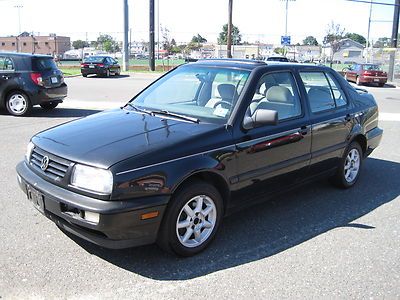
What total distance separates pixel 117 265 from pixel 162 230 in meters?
0.50

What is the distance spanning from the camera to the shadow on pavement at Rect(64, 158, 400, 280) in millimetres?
3693

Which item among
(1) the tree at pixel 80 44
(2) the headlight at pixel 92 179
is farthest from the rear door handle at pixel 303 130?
(1) the tree at pixel 80 44

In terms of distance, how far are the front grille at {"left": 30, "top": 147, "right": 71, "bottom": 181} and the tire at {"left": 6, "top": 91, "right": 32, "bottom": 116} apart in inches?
312

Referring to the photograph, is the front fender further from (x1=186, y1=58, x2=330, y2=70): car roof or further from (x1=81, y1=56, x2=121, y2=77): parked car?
(x1=81, y1=56, x2=121, y2=77): parked car

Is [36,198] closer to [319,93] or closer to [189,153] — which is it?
[189,153]

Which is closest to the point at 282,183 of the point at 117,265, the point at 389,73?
the point at 117,265

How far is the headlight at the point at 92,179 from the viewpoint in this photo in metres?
3.27

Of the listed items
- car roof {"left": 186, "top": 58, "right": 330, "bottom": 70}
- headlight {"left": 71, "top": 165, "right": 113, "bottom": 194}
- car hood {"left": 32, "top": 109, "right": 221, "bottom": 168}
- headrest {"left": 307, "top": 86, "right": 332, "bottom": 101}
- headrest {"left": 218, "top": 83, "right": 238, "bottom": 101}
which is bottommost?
headlight {"left": 71, "top": 165, "right": 113, "bottom": 194}

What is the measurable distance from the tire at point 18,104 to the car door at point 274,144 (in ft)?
27.4

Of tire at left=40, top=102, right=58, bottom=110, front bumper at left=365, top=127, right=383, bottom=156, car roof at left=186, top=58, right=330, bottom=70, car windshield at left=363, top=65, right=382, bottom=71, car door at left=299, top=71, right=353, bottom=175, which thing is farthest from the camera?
car windshield at left=363, top=65, right=382, bottom=71

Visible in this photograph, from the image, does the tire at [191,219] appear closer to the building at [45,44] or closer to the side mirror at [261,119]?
the side mirror at [261,119]

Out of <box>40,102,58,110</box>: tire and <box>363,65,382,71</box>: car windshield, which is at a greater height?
<box>363,65,382,71</box>: car windshield

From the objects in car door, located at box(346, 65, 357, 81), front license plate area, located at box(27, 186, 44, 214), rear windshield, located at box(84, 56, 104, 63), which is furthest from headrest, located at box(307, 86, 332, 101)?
rear windshield, located at box(84, 56, 104, 63)

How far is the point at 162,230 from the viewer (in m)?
3.55
